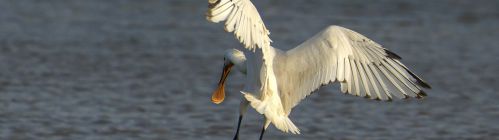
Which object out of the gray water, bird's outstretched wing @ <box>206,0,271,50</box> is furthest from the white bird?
the gray water

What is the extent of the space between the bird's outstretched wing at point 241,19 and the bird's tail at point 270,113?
55 centimetres

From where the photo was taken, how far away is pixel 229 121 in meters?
10.6

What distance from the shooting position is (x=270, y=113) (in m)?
8.00

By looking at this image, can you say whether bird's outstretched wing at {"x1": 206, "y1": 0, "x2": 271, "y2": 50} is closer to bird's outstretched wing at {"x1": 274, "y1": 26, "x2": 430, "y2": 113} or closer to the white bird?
the white bird

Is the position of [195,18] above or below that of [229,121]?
above

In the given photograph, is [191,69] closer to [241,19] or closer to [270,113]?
[270,113]

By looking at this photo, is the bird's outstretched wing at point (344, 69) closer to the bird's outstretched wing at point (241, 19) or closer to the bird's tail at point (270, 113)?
the bird's tail at point (270, 113)

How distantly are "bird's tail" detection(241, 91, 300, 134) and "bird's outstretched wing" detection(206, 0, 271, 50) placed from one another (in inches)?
21.8

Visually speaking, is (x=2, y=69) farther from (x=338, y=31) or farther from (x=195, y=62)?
(x=338, y=31)

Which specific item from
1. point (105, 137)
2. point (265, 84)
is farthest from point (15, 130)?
point (265, 84)

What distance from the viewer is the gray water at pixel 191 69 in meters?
10.3

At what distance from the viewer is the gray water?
10320 mm

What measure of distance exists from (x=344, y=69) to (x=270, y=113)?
25.3 inches

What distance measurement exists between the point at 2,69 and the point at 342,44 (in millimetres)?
5740
